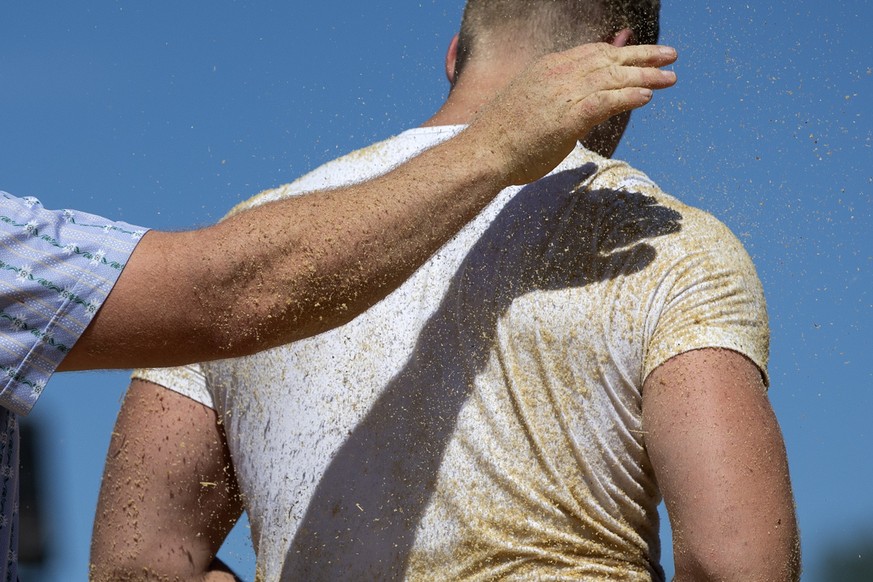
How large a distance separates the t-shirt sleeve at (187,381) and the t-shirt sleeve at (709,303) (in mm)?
1073

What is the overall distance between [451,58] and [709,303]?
106 centimetres

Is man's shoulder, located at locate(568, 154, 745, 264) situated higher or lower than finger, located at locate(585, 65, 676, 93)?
lower

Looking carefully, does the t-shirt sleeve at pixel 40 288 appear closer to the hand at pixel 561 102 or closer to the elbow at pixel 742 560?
the hand at pixel 561 102

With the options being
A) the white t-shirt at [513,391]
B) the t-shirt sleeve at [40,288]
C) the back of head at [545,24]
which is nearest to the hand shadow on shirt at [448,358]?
the white t-shirt at [513,391]

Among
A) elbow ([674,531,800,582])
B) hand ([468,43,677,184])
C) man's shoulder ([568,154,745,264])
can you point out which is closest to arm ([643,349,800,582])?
elbow ([674,531,800,582])

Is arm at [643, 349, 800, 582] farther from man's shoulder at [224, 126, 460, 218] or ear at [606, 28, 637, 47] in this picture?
ear at [606, 28, 637, 47]

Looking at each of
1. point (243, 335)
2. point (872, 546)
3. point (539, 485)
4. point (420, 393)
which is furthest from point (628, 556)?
point (872, 546)

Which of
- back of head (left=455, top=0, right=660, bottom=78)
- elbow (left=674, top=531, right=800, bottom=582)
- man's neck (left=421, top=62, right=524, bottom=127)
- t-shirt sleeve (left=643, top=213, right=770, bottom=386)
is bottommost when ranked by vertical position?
elbow (left=674, top=531, right=800, bottom=582)

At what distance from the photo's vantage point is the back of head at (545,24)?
2.87 m

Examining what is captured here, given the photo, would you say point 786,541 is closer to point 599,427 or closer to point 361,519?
point 599,427

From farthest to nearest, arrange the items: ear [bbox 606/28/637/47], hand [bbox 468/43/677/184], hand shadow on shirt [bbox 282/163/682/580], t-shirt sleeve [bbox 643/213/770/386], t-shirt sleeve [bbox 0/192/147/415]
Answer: ear [bbox 606/28/637/47], hand shadow on shirt [bbox 282/163/682/580], t-shirt sleeve [bbox 643/213/770/386], hand [bbox 468/43/677/184], t-shirt sleeve [bbox 0/192/147/415]

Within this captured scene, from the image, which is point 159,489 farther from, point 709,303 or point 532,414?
point 709,303

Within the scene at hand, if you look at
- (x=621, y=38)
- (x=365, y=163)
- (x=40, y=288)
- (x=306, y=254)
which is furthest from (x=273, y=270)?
(x=621, y=38)

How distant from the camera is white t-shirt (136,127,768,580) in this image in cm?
246
